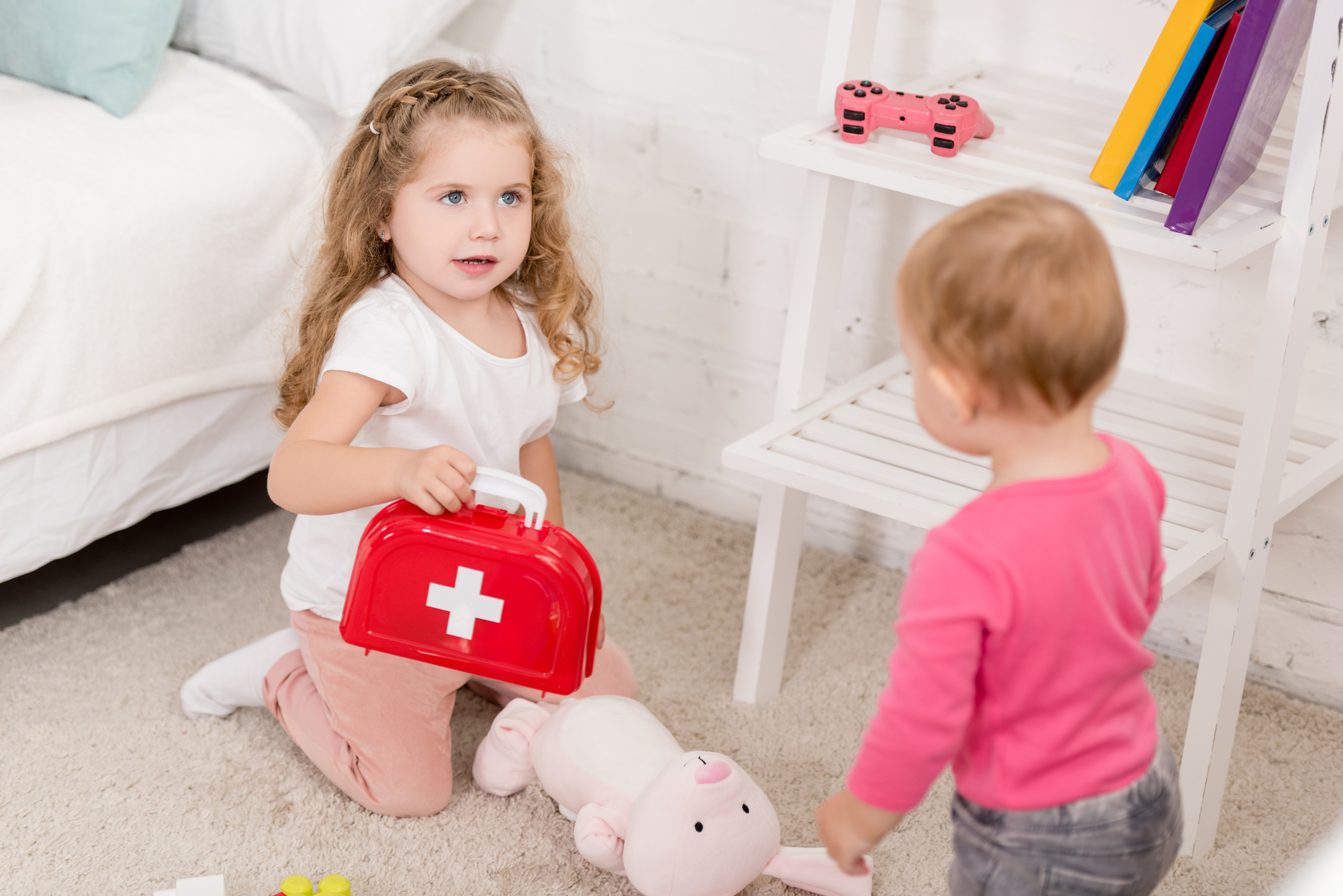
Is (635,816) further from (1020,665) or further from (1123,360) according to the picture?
(1123,360)

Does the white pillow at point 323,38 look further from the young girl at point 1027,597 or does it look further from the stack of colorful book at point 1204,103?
the young girl at point 1027,597

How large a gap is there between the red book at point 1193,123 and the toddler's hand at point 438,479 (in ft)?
2.01

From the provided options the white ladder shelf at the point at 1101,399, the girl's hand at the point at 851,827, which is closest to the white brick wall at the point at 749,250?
the white ladder shelf at the point at 1101,399

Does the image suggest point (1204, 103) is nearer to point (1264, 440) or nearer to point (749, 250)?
point (1264, 440)

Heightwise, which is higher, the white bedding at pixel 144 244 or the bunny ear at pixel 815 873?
the white bedding at pixel 144 244

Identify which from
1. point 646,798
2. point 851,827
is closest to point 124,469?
point 646,798

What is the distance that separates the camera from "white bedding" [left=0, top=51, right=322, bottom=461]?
1253 millimetres

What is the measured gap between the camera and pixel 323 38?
1493 mm

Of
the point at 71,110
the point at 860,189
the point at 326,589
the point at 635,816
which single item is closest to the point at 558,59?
the point at 860,189

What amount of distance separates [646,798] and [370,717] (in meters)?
0.31

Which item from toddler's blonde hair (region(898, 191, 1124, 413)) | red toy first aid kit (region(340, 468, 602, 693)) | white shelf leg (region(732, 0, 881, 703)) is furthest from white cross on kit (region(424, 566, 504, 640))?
toddler's blonde hair (region(898, 191, 1124, 413))

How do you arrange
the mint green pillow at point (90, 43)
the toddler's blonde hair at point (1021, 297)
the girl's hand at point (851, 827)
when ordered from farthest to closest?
the mint green pillow at point (90, 43), the girl's hand at point (851, 827), the toddler's blonde hair at point (1021, 297)

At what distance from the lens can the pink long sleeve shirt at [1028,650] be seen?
68cm

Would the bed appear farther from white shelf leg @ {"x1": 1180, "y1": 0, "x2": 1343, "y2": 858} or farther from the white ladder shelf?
white shelf leg @ {"x1": 1180, "y1": 0, "x2": 1343, "y2": 858}
